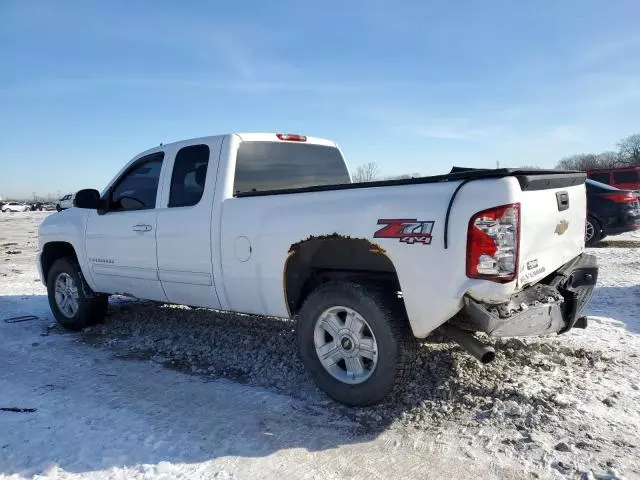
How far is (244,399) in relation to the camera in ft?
13.0

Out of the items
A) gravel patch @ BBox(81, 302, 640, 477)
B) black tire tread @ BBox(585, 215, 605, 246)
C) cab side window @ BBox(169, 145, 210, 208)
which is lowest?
gravel patch @ BBox(81, 302, 640, 477)

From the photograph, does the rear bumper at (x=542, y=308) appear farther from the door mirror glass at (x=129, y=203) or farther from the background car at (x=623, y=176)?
the background car at (x=623, y=176)

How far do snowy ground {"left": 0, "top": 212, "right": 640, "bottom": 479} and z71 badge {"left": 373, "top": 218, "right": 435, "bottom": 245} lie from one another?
128cm

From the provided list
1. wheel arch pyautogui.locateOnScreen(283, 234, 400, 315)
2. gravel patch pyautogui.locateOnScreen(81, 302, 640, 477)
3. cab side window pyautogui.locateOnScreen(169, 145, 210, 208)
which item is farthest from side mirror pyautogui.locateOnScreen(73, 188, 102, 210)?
wheel arch pyautogui.locateOnScreen(283, 234, 400, 315)

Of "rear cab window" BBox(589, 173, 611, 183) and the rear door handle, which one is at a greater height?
"rear cab window" BBox(589, 173, 611, 183)

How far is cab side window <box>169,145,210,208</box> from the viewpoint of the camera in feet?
16.0

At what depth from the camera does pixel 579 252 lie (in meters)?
4.25

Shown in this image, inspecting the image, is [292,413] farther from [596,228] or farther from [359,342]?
[596,228]

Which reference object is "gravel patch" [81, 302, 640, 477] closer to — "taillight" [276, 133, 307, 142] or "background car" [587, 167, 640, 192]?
"taillight" [276, 133, 307, 142]

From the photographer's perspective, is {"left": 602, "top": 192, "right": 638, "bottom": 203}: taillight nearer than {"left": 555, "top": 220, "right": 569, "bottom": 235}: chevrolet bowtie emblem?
No

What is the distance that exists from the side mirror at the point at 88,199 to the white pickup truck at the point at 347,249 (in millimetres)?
12

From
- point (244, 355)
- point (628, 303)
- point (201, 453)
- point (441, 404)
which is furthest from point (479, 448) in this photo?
point (628, 303)

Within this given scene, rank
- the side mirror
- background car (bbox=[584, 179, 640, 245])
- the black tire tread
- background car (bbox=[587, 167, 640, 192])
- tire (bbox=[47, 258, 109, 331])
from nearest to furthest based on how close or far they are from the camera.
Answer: the side mirror → tire (bbox=[47, 258, 109, 331]) → background car (bbox=[584, 179, 640, 245]) → the black tire tread → background car (bbox=[587, 167, 640, 192])

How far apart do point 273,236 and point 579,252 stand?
8.37 feet
